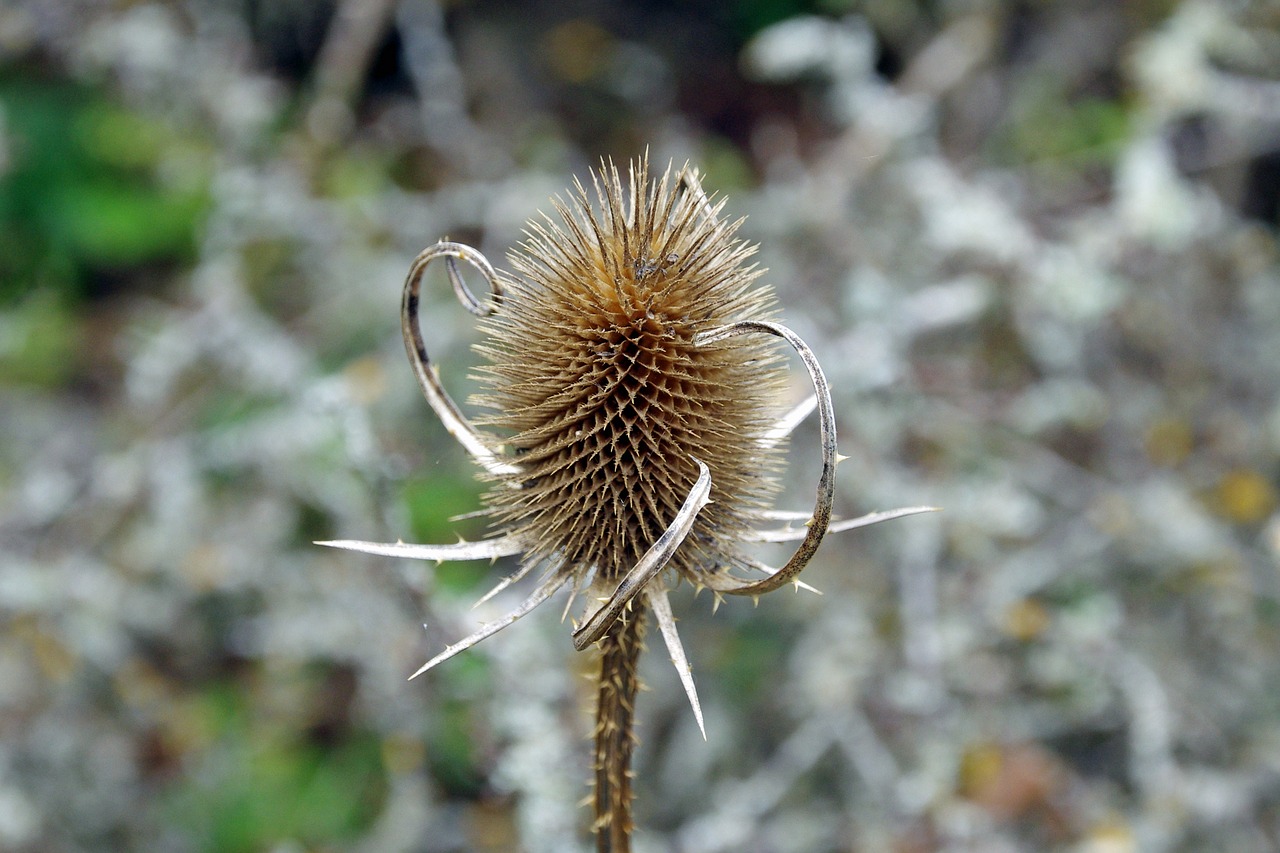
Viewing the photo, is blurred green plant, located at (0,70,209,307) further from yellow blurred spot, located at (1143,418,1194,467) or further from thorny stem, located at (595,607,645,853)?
yellow blurred spot, located at (1143,418,1194,467)

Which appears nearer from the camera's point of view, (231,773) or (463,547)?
(463,547)

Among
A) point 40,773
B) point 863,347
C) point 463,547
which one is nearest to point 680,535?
point 463,547

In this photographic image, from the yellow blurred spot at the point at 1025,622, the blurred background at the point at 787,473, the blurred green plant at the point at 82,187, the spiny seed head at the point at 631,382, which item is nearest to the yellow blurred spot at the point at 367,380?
the blurred background at the point at 787,473

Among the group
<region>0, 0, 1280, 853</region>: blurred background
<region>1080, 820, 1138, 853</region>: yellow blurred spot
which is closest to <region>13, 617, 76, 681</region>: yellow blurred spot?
<region>0, 0, 1280, 853</region>: blurred background

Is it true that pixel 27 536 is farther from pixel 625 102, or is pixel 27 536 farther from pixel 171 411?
pixel 625 102

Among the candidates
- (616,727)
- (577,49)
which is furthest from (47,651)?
(577,49)
